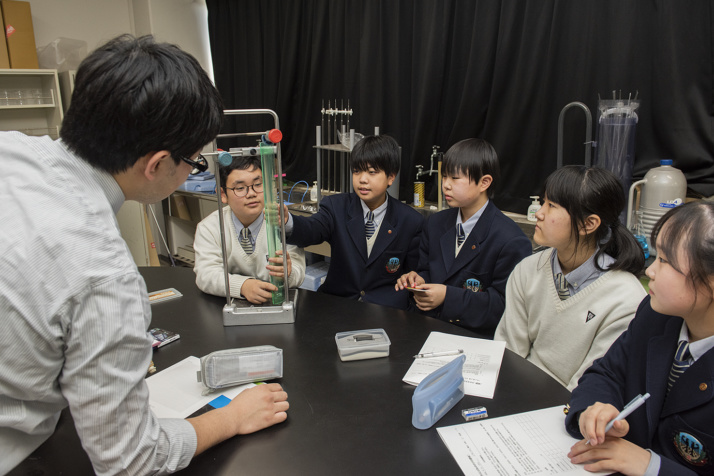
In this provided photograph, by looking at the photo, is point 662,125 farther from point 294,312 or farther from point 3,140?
point 3,140

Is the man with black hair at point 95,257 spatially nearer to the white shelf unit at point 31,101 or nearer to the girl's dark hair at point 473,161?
the girl's dark hair at point 473,161

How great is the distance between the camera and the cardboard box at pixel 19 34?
3.41 meters

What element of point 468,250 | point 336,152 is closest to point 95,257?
point 468,250

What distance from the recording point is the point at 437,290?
1.60 meters

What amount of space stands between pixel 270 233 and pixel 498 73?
1810mm

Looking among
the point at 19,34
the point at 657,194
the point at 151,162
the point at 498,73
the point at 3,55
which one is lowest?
the point at 657,194

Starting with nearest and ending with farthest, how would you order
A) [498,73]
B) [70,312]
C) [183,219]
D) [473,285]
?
[70,312]
[473,285]
[498,73]
[183,219]

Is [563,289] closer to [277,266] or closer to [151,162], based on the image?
[277,266]

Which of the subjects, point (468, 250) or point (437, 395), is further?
point (468, 250)

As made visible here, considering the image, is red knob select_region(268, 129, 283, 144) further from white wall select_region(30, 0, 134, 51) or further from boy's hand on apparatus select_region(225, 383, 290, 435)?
white wall select_region(30, 0, 134, 51)

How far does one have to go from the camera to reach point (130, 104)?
0.72 metres

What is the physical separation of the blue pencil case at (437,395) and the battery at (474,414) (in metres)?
0.03

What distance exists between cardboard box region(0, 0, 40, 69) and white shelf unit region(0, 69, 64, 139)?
0.34 feet

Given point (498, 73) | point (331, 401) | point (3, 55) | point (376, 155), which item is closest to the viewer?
point (331, 401)
